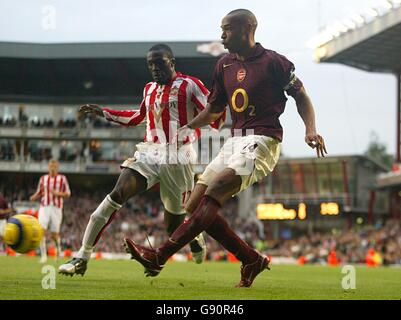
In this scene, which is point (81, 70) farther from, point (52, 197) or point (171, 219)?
point (171, 219)

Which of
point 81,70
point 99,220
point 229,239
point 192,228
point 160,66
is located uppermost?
point 81,70

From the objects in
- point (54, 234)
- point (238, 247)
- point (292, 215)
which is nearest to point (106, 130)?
point (292, 215)

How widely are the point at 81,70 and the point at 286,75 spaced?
3473 centimetres

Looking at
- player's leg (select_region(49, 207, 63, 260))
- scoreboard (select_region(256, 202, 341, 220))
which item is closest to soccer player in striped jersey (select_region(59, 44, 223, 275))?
player's leg (select_region(49, 207, 63, 260))

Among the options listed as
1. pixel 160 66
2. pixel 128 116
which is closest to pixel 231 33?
pixel 160 66

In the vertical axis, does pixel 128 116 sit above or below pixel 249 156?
above

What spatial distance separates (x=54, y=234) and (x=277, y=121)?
1066 cm

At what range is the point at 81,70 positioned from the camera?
134ft

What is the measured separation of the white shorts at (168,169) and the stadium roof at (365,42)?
34.2 m

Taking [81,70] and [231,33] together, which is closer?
[231,33]

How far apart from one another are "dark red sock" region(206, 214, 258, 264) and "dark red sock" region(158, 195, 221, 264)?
618mm

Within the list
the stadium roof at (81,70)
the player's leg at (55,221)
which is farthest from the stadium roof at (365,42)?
the player's leg at (55,221)

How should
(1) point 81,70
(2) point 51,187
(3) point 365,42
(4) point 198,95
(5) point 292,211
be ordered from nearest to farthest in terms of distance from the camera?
(4) point 198,95, (2) point 51,187, (5) point 292,211, (1) point 81,70, (3) point 365,42

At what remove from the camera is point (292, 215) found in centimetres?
3678
